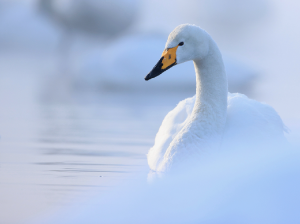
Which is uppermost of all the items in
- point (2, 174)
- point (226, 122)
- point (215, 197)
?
point (226, 122)

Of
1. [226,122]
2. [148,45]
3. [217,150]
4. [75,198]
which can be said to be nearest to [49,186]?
[75,198]

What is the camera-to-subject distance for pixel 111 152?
3.38 meters

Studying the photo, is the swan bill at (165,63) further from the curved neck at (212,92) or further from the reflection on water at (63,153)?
the reflection on water at (63,153)

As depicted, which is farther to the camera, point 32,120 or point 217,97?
point 32,120

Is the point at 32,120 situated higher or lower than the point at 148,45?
lower

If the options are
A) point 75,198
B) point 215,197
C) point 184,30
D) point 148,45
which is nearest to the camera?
point 215,197

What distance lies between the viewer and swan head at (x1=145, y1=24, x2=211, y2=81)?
2611mm

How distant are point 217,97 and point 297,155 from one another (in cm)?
119

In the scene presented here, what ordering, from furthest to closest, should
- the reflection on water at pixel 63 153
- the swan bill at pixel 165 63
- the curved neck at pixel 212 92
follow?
the curved neck at pixel 212 92 < the swan bill at pixel 165 63 < the reflection on water at pixel 63 153

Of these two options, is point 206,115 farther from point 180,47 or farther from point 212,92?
point 180,47

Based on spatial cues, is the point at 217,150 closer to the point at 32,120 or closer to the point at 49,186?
the point at 49,186

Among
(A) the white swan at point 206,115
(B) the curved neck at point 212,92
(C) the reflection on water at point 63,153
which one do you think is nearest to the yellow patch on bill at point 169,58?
(A) the white swan at point 206,115

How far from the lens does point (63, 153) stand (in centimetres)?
329

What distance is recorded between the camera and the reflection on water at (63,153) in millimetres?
2193
